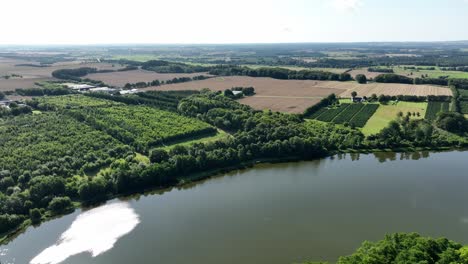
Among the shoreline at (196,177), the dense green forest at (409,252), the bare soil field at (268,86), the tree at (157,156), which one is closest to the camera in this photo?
the dense green forest at (409,252)

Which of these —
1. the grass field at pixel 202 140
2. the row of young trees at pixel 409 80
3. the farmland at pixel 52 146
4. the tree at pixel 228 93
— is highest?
the row of young trees at pixel 409 80

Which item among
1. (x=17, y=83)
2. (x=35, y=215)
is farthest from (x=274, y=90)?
(x=35, y=215)

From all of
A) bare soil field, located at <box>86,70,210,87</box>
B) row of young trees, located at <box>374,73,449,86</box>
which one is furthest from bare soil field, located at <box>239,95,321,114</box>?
bare soil field, located at <box>86,70,210,87</box>

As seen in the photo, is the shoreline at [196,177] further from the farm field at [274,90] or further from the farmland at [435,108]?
the farm field at [274,90]

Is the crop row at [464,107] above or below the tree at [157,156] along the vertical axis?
above

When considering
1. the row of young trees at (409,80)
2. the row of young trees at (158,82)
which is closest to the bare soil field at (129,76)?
the row of young trees at (158,82)

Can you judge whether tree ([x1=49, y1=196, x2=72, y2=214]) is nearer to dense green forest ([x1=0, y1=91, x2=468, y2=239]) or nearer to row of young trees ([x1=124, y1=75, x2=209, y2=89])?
dense green forest ([x1=0, y1=91, x2=468, y2=239])

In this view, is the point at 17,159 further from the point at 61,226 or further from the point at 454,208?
the point at 454,208
